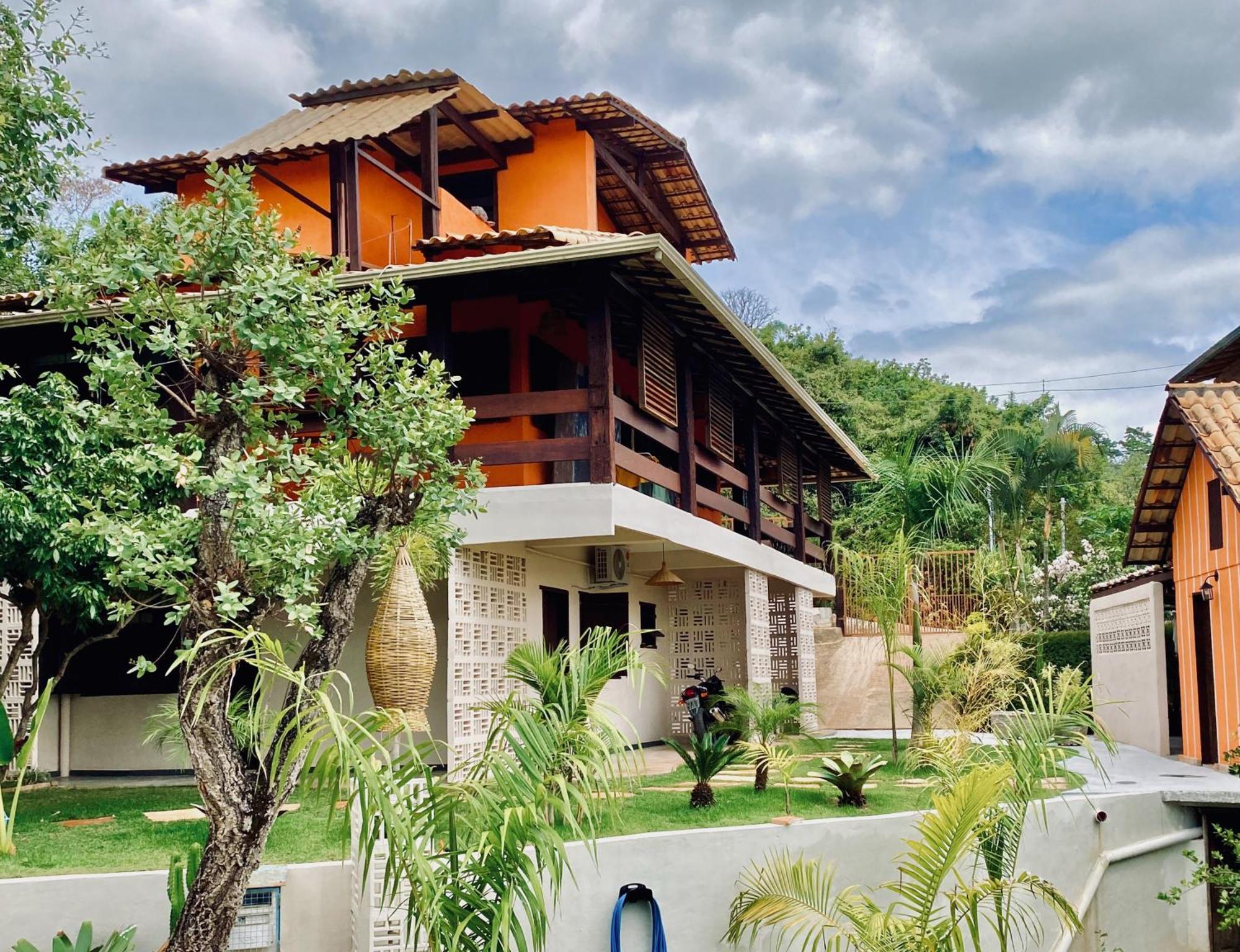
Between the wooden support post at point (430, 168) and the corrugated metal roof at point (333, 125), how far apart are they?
240mm

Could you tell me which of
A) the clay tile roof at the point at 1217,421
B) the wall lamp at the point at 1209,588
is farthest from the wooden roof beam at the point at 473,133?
the wall lamp at the point at 1209,588

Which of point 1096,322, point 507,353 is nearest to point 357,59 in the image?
point 507,353

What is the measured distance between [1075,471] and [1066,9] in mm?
9518

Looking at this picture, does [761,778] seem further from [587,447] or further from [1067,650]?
[1067,650]

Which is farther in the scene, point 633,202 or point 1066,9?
point 1066,9

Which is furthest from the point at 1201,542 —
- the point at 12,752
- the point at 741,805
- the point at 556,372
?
the point at 12,752

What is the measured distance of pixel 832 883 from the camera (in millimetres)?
8789

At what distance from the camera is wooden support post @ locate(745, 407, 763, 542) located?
15540 mm

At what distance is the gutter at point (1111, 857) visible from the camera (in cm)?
1001

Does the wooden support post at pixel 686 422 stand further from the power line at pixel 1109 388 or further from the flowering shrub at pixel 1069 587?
the power line at pixel 1109 388

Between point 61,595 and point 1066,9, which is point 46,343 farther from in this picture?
point 1066,9

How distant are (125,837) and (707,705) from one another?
249 inches

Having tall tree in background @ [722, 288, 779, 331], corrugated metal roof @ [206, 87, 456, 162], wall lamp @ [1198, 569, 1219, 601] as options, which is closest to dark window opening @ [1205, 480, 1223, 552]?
wall lamp @ [1198, 569, 1219, 601]

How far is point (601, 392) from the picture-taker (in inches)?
420
